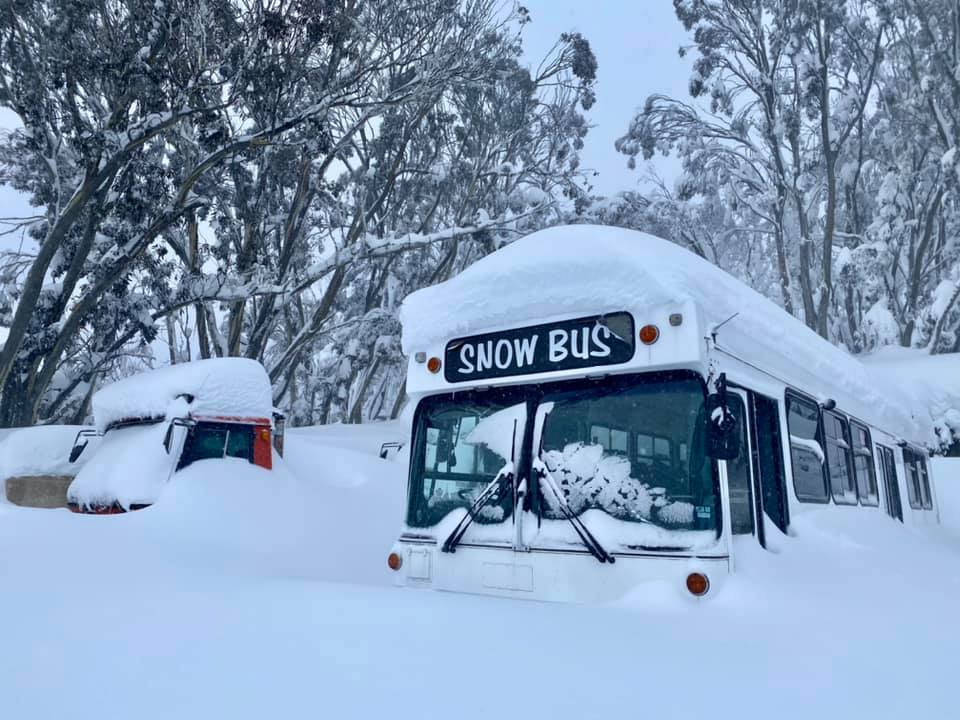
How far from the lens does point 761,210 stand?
25.0m

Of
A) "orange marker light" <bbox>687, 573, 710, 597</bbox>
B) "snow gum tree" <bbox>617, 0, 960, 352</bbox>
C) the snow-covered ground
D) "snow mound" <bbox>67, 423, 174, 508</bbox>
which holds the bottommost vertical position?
the snow-covered ground

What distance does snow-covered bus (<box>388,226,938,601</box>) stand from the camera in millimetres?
3947

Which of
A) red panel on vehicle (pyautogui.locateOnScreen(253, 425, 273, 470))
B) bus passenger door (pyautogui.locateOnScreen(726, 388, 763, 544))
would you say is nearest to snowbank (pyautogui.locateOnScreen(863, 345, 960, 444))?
red panel on vehicle (pyautogui.locateOnScreen(253, 425, 273, 470))

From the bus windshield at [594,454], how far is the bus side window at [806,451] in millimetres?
1111

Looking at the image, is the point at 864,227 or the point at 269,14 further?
the point at 864,227

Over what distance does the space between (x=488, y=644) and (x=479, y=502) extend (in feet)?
3.83

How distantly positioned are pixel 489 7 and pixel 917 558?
1502 centimetres

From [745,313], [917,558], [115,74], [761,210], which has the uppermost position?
[761,210]

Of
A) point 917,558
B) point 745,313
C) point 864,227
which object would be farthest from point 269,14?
point 864,227

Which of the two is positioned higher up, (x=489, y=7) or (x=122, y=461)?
(x=489, y=7)

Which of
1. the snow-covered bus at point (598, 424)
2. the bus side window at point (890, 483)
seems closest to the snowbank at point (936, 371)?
the bus side window at point (890, 483)

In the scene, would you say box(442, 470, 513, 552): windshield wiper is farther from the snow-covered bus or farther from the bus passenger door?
the bus passenger door

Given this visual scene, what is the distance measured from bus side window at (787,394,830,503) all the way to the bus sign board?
4.49 feet

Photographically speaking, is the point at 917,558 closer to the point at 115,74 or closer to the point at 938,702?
the point at 938,702
